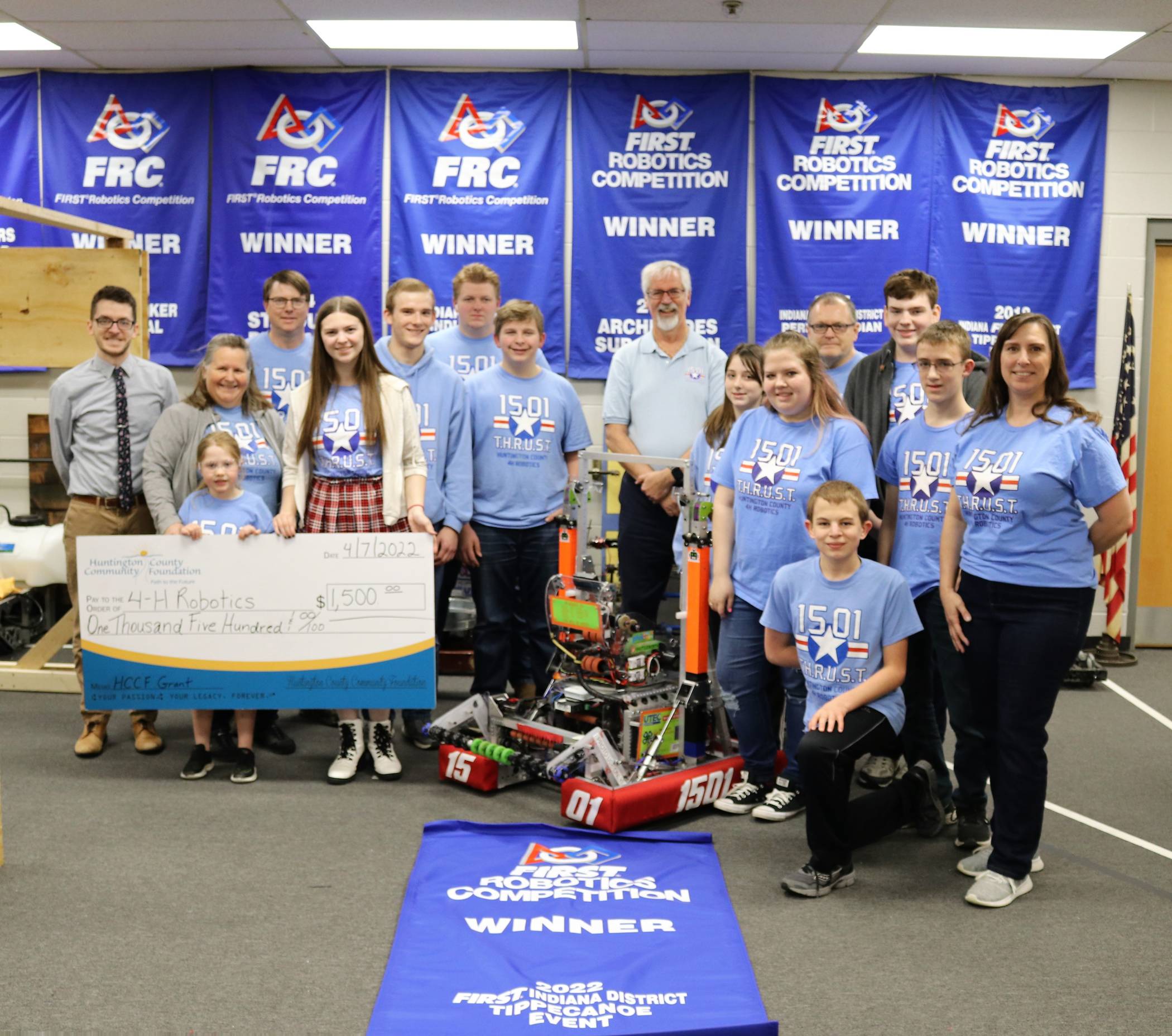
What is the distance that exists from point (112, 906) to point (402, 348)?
2197 mm

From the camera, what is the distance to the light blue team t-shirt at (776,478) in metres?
3.38

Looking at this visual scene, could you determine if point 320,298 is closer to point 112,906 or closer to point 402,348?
point 402,348

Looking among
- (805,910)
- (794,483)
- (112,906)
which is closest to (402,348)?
(794,483)

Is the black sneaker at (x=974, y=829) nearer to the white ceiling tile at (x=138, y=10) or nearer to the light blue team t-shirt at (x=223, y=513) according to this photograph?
the light blue team t-shirt at (x=223, y=513)

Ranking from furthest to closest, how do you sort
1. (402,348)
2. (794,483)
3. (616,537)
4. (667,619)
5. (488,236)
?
(488,236) → (667,619) → (616,537) → (402,348) → (794,483)

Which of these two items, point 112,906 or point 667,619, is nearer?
point 112,906

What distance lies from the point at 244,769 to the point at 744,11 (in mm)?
3796

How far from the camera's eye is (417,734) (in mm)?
4434

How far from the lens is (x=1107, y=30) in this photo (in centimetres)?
524

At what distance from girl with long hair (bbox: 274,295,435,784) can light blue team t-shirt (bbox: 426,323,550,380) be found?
36.7 inches

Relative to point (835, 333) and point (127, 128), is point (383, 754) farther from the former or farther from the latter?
point (127, 128)

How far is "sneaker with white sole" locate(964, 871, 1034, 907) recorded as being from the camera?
296 cm


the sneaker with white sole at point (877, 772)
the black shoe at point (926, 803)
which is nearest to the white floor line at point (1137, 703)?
the sneaker with white sole at point (877, 772)

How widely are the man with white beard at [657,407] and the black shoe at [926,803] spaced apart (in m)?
1.31
